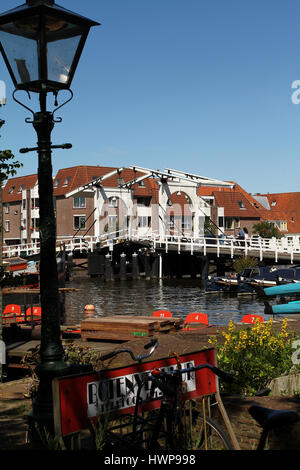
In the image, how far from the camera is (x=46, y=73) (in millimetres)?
5641

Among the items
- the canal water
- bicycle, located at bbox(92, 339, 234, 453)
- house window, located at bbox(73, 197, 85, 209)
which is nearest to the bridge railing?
the canal water

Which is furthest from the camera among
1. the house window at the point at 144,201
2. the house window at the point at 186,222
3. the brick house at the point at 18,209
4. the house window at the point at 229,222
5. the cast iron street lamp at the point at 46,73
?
the house window at the point at 229,222

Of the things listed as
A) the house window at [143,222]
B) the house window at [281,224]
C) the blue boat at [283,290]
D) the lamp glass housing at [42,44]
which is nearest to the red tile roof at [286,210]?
the house window at [281,224]

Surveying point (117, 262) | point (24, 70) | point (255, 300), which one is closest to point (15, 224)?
point (117, 262)

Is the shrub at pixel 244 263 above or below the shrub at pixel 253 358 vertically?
above

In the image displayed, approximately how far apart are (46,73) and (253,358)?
4.21 m

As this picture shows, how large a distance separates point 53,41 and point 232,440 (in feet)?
12.9

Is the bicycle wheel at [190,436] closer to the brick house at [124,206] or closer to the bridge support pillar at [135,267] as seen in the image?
the brick house at [124,206]

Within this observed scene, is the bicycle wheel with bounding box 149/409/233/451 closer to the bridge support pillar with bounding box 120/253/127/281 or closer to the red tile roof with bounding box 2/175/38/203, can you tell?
the bridge support pillar with bounding box 120/253/127/281

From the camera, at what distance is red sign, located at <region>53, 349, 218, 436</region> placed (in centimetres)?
441

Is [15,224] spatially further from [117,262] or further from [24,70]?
[24,70]

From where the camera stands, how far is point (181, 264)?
2301 inches

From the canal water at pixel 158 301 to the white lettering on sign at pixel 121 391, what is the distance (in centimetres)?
2218

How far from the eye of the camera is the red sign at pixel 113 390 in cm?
441
